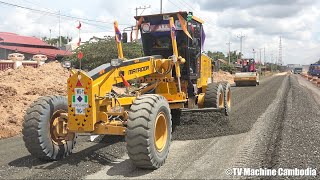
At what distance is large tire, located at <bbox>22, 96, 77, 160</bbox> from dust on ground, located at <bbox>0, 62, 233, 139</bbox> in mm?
3740

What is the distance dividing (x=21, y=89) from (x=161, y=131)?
390 inches

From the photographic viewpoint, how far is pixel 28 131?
6340mm

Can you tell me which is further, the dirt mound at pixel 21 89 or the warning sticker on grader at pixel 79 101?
the dirt mound at pixel 21 89

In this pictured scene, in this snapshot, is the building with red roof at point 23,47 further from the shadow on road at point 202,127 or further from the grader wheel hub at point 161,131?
the grader wheel hub at point 161,131

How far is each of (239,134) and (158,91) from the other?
85.7 inches

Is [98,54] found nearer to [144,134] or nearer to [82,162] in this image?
[82,162]

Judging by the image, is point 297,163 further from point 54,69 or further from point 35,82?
point 54,69

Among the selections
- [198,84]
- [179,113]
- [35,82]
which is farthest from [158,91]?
[35,82]

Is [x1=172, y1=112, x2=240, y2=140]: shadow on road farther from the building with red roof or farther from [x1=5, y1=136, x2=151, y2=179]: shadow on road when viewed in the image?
the building with red roof

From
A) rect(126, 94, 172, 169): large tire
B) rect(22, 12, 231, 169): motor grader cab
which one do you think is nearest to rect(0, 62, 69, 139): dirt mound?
rect(22, 12, 231, 169): motor grader cab

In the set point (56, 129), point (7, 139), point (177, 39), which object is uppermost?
point (177, 39)

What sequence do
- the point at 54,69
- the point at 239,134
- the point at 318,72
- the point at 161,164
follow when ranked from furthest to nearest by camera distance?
the point at 318,72
the point at 54,69
the point at 239,134
the point at 161,164

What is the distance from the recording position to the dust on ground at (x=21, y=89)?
35.3 feet

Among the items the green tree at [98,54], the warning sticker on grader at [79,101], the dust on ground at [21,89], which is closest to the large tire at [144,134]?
the warning sticker on grader at [79,101]
